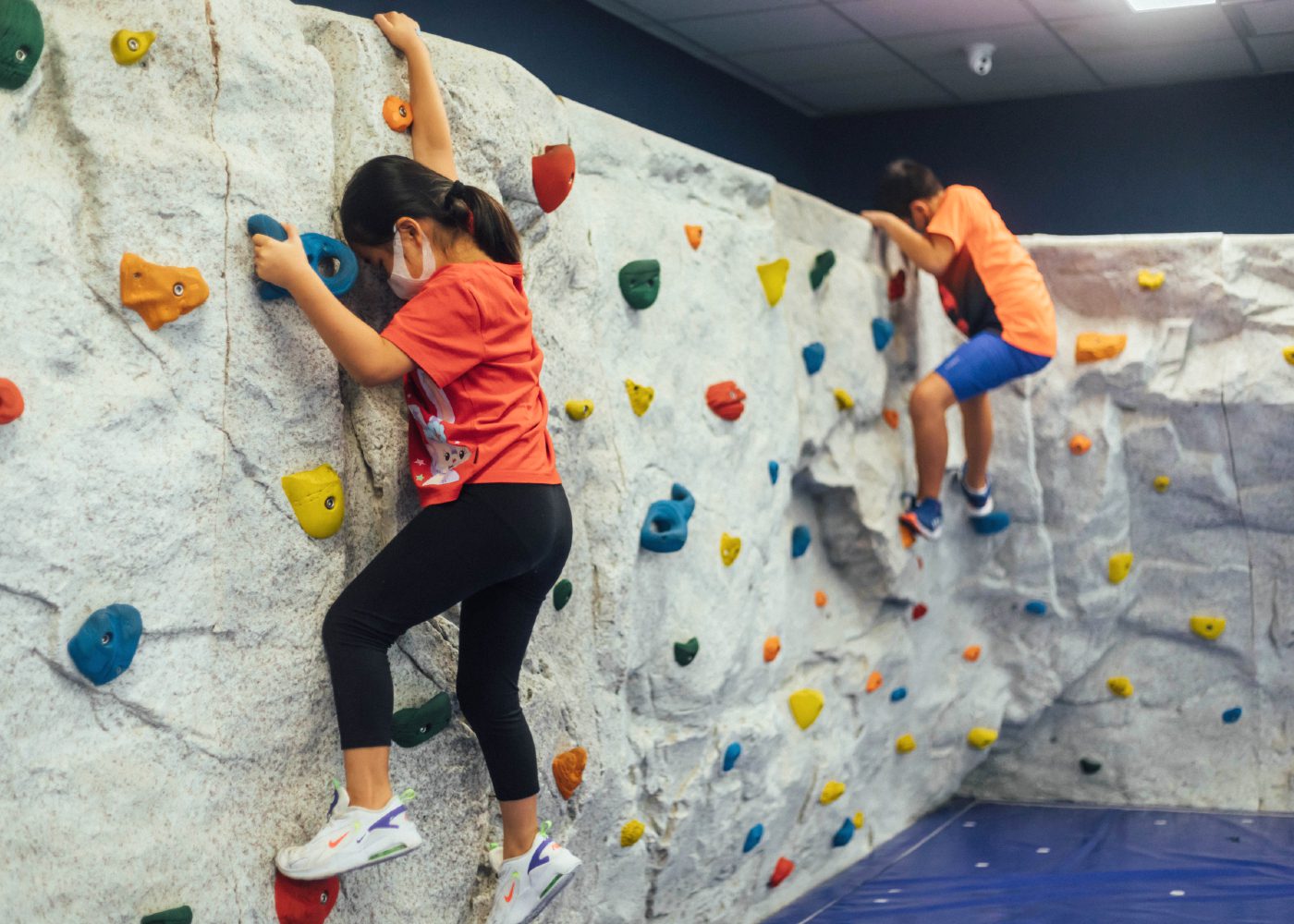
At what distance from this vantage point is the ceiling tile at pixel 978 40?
5.34 metres

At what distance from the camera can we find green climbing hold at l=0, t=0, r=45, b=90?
1.63m

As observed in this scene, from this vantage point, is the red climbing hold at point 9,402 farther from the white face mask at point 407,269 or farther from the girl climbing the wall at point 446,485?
the white face mask at point 407,269

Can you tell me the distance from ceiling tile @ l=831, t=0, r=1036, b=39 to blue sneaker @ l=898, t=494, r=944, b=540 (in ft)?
7.29

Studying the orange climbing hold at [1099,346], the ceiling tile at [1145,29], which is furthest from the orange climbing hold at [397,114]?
the ceiling tile at [1145,29]

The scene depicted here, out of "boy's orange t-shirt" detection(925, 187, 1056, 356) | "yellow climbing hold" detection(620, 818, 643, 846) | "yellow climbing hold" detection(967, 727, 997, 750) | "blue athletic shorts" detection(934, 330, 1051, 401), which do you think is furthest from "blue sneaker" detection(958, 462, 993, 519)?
"yellow climbing hold" detection(620, 818, 643, 846)

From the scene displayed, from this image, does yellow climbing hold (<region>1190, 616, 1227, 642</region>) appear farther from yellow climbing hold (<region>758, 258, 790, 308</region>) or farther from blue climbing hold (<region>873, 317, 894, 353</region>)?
yellow climbing hold (<region>758, 258, 790, 308</region>)

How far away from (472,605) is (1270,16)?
14.4 feet

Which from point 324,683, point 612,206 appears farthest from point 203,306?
point 612,206

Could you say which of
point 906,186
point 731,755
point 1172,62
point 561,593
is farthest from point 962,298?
point 1172,62

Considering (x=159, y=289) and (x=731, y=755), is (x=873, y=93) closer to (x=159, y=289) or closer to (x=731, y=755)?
(x=731, y=755)

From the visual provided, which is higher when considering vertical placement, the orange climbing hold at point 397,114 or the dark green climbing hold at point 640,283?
the orange climbing hold at point 397,114

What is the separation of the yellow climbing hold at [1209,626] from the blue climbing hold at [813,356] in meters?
1.62

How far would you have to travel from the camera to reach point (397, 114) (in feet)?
7.01

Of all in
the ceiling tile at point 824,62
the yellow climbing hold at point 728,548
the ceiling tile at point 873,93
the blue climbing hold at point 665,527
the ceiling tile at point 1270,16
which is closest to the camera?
the blue climbing hold at point 665,527
